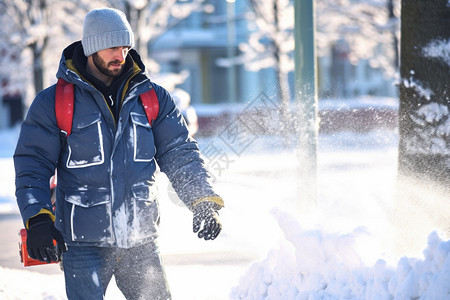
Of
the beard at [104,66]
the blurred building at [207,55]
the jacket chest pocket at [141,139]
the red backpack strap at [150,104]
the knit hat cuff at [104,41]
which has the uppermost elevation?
the knit hat cuff at [104,41]

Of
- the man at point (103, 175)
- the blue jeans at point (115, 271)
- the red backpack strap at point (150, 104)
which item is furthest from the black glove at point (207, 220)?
the red backpack strap at point (150, 104)

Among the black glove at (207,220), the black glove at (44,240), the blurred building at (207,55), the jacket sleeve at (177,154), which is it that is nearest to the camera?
the black glove at (44,240)

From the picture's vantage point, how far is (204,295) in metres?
5.12

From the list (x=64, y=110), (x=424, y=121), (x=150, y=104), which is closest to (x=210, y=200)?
(x=150, y=104)

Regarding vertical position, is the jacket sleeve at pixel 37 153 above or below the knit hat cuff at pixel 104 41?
below

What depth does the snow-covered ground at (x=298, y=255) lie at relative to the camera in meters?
3.37

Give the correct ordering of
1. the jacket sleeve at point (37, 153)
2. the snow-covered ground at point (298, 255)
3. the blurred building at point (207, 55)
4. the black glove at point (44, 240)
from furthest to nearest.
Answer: the blurred building at point (207, 55) → the snow-covered ground at point (298, 255) → the jacket sleeve at point (37, 153) → the black glove at point (44, 240)

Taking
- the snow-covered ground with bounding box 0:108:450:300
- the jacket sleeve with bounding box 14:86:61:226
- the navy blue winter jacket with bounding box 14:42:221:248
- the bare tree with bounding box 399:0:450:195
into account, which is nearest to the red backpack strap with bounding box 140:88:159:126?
the navy blue winter jacket with bounding box 14:42:221:248

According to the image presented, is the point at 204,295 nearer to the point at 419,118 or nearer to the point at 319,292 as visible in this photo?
the point at 319,292

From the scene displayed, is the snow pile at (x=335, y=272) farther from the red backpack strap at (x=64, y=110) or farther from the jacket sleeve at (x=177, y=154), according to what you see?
the red backpack strap at (x=64, y=110)

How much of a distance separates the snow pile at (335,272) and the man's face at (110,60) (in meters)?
1.50

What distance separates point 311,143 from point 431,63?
118cm

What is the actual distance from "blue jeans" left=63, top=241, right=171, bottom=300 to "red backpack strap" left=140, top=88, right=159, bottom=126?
611mm

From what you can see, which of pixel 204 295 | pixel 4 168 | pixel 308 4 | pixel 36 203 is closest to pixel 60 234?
pixel 36 203
